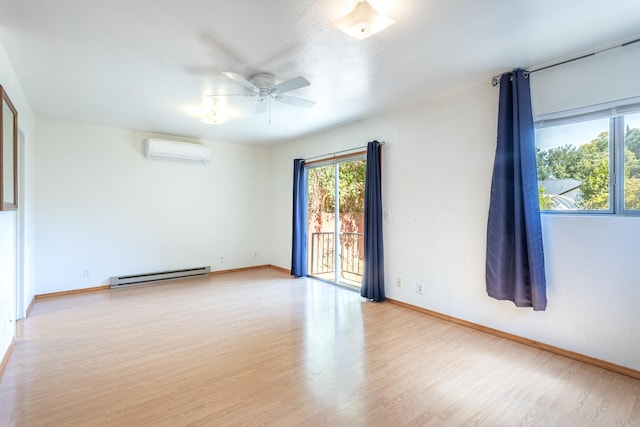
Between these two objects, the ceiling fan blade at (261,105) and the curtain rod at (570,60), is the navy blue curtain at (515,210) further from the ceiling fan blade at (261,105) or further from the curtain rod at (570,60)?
the ceiling fan blade at (261,105)

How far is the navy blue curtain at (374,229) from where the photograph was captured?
4.10m

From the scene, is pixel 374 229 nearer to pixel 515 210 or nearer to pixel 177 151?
pixel 515 210

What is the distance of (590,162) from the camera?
2570mm

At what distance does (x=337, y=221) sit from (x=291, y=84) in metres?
2.81

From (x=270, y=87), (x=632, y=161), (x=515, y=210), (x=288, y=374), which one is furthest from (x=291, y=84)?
(x=632, y=161)

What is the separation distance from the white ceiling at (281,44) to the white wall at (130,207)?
1.11 metres

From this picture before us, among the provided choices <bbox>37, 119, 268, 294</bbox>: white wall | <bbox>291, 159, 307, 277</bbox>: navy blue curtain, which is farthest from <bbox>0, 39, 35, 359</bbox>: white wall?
<bbox>291, 159, 307, 277</bbox>: navy blue curtain

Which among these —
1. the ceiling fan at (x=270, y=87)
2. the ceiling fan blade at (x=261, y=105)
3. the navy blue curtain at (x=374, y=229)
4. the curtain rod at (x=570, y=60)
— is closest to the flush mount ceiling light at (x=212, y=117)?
the ceiling fan blade at (x=261, y=105)

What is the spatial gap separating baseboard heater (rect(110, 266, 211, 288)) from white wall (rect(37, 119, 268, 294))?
9 cm

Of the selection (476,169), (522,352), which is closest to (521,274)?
(522,352)

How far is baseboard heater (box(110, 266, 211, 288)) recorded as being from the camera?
4.87m

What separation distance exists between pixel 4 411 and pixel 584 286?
168 inches

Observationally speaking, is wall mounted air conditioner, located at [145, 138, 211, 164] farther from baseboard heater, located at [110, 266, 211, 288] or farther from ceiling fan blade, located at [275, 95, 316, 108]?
ceiling fan blade, located at [275, 95, 316, 108]

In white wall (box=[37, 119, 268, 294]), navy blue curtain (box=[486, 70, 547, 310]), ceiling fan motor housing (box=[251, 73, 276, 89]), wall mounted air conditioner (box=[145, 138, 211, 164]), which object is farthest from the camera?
wall mounted air conditioner (box=[145, 138, 211, 164])
